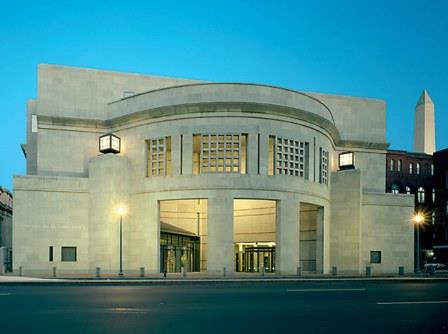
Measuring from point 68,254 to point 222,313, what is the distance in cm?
3081

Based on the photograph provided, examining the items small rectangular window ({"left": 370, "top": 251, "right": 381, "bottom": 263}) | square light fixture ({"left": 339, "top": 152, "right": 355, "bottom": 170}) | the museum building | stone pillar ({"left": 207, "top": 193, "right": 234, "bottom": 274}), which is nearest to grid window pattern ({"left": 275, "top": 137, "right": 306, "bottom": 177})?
the museum building

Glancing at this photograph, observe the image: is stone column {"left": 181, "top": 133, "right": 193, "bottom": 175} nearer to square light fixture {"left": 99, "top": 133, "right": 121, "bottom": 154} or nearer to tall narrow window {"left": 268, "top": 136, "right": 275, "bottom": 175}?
tall narrow window {"left": 268, "top": 136, "right": 275, "bottom": 175}

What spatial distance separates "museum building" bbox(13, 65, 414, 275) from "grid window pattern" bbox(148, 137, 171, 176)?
0.36 ft

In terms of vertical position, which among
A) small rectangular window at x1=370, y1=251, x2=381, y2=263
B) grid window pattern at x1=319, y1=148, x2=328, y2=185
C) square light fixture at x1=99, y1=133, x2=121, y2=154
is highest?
square light fixture at x1=99, y1=133, x2=121, y2=154

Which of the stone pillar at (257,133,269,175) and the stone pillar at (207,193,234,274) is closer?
the stone pillar at (207,193,234,274)

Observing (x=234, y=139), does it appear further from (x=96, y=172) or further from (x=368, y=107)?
(x=368, y=107)

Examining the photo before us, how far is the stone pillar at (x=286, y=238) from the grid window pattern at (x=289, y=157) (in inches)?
90.9

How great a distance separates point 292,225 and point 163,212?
1211cm

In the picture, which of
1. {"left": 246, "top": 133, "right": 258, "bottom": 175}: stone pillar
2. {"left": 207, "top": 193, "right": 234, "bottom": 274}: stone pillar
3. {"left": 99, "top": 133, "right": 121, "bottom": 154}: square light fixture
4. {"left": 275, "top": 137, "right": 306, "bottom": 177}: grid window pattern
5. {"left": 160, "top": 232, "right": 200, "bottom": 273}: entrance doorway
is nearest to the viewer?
{"left": 207, "top": 193, "right": 234, "bottom": 274}: stone pillar

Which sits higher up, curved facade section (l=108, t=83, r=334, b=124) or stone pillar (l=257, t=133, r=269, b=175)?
curved facade section (l=108, t=83, r=334, b=124)

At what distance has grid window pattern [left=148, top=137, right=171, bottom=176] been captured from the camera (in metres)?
41.2

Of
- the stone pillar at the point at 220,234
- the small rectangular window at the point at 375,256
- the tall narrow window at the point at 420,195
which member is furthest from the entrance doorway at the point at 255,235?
the tall narrow window at the point at 420,195

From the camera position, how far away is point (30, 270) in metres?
40.9

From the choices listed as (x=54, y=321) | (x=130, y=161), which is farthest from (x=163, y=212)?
(x=54, y=321)
